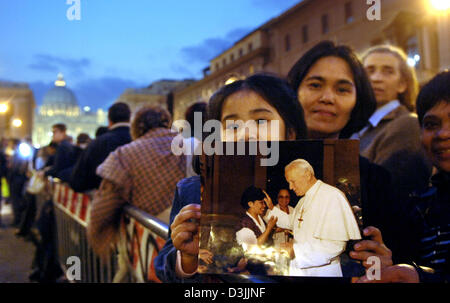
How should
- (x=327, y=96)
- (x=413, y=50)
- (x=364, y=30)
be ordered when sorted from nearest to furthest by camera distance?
(x=327, y=96)
(x=413, y=50)
(x=364, y=30)

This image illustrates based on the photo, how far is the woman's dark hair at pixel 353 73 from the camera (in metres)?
1.48

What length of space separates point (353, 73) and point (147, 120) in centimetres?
188

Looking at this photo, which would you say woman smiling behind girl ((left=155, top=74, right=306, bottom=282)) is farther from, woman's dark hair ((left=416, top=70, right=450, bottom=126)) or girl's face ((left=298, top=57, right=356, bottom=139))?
woman's dark hair ((left=416, top=70, right=450, bottom=126))

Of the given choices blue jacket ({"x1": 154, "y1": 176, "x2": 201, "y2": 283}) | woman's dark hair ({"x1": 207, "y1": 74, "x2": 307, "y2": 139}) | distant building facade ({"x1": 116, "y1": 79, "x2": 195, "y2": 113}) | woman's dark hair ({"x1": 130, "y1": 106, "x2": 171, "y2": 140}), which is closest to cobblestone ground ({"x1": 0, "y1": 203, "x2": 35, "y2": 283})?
woman's dark hair ({"x1": 130, "y1": 106, "x2": 171, "y2": 140})

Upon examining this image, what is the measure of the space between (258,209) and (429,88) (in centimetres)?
75

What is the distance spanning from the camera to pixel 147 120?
3076mm

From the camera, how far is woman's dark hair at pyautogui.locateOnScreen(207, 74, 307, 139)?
1216mm

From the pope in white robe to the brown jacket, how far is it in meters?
0.93

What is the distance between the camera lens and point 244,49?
36406mm

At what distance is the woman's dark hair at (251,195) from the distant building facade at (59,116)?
9606 centimetres

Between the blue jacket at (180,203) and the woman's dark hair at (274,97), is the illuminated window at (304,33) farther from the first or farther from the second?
the blue jacket at (180,203)

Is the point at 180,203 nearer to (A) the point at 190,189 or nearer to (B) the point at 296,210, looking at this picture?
(A) the point at 190,189

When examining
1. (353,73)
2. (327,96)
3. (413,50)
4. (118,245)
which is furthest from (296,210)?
(413,50)
